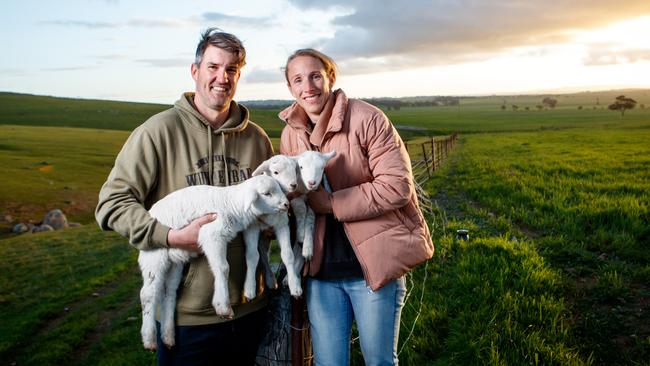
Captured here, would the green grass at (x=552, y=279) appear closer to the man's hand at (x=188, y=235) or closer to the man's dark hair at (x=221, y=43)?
the man's hand at (x=188, y=235)

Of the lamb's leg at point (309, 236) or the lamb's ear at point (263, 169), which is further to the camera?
the lamb's leg at point (309, 236)

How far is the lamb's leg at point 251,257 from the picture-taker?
313 centimetres

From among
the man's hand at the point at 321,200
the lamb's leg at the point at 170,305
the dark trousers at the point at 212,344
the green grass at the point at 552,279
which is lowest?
the green grass at the point at 552,279

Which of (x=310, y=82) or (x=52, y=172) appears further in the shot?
(x=52, y=172)

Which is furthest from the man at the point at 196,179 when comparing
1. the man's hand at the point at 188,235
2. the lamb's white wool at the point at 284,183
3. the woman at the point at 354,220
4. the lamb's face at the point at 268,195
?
the woman at the point at 354,220

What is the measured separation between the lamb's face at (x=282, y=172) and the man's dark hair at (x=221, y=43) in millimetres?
747

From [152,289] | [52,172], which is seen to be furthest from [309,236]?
[52,172]

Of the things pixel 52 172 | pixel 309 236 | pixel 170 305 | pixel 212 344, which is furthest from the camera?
pixel 52 172

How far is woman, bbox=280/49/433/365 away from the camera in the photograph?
313 centimetres

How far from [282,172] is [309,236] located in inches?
20.8

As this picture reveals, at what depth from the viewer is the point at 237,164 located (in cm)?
333

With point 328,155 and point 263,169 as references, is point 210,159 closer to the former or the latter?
point 263,169

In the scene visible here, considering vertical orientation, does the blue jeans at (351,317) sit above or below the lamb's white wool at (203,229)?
below

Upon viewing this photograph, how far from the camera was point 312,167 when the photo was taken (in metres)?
3.09
